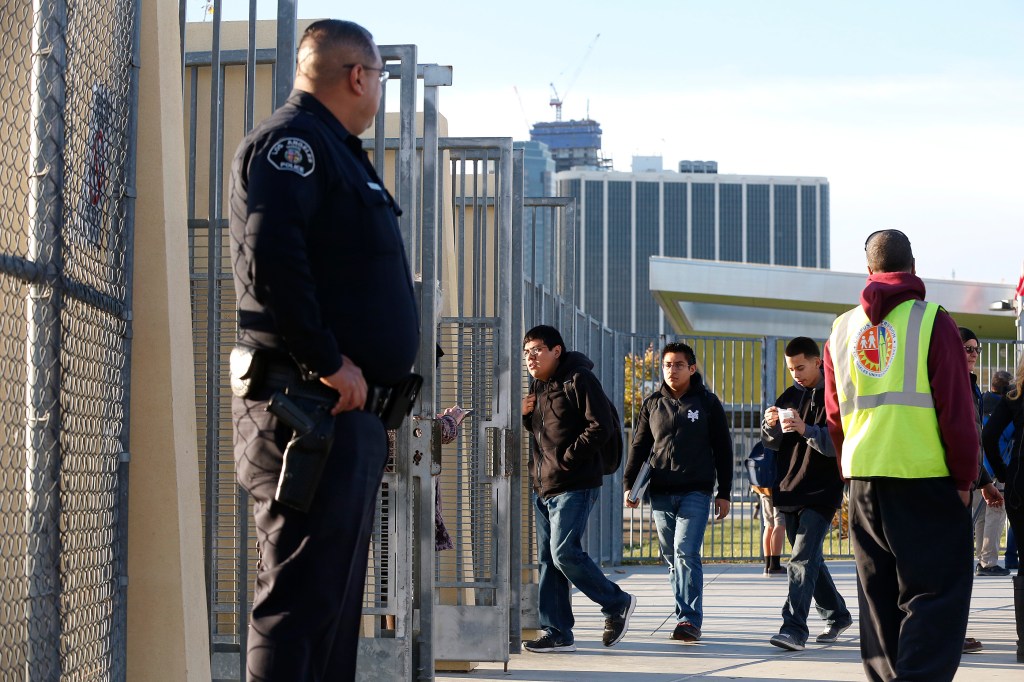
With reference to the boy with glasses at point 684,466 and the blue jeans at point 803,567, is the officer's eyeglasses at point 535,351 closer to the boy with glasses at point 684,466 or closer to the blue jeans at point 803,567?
the boy with glasses at point 684,466

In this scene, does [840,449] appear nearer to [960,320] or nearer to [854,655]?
[854,655]

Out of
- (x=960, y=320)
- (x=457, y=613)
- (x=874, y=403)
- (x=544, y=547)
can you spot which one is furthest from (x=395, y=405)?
(x=960, y=320)

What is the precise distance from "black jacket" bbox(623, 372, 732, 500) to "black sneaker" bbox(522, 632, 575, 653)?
136 cm

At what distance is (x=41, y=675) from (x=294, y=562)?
76 centimetres

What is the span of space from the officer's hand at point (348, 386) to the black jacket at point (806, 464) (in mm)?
4928

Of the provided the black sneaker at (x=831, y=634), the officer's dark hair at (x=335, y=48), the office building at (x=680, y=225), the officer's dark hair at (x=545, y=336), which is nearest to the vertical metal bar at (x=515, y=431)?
the officer's dark hair at (x=545, y=336)

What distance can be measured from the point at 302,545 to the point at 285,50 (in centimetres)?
205

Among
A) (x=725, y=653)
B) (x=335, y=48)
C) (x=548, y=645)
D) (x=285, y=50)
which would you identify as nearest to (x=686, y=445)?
(x=725, y=653)

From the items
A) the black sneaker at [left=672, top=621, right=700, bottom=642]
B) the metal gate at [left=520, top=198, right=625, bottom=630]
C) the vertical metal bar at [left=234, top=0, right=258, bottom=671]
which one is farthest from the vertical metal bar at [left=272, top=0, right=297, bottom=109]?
the black sneaker at [left=672, top=621, right=700, bottom=642]

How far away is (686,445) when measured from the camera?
369 inches

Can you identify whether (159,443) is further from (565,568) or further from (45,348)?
(565,568)

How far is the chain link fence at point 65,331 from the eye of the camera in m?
3.74

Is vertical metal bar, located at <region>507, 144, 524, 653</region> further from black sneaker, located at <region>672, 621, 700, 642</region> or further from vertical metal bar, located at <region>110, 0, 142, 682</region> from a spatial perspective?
vertical metal bar, located at <region>110, 0, 142, 682</region>

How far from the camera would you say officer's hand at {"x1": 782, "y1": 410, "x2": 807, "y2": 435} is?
834 cm
